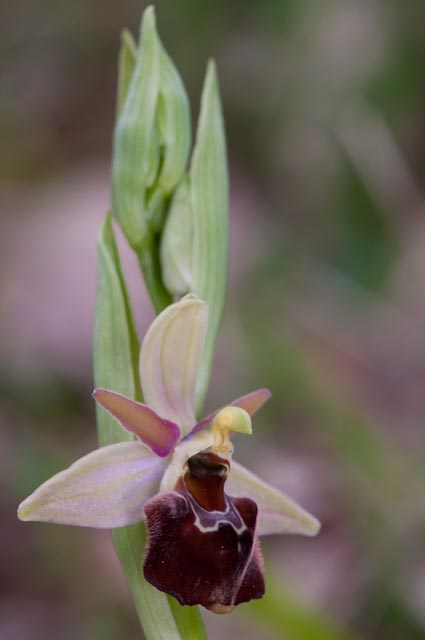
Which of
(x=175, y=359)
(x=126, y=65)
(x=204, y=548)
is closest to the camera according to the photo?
(x=204, y=548)

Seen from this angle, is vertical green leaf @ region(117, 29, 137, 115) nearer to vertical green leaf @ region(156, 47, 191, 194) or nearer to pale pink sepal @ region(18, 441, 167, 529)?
vertical green leaf @ region(156, 47, 191, 194)

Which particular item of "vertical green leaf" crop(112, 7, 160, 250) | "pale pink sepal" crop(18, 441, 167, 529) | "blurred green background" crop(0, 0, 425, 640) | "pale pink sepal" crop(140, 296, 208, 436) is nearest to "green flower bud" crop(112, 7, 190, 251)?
"vertical green leaf" crop(112, 7, 160, 250)

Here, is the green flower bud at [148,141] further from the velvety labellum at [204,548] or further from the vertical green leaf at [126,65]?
the velvety labellum at [204,548]

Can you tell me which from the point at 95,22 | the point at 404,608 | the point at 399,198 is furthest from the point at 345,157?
the point at 404,608

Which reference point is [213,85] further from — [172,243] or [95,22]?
[95,22]

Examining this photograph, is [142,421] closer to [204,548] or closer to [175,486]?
[175,486]

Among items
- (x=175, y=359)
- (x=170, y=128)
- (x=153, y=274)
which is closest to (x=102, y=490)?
(x=175, y=359)
